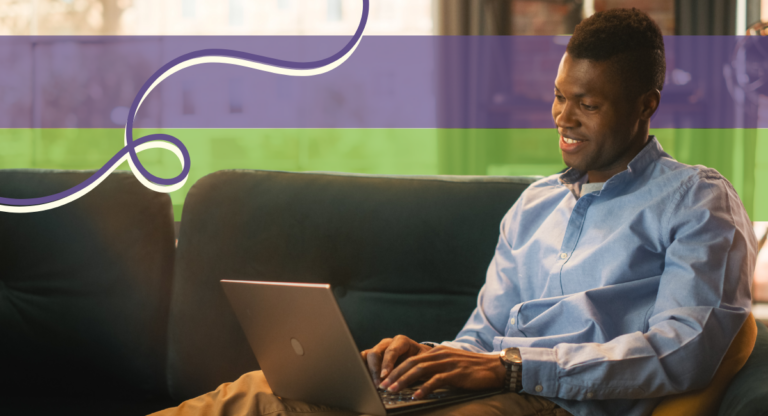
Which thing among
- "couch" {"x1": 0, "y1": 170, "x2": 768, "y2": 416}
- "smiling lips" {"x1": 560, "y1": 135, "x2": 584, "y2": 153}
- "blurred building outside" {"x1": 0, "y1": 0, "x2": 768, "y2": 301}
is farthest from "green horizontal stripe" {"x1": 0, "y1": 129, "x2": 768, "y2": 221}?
"smiling lips" {"x1": 560, "y1": 135, "x2": 584, "y2": 153}

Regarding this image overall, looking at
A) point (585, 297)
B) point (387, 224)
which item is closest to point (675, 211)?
point (585, 297)

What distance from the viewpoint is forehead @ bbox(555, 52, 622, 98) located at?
119cm

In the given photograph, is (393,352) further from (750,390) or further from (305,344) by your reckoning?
(750,390)

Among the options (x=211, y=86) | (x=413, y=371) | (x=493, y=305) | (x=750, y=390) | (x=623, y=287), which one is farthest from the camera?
(x=211, y=86)

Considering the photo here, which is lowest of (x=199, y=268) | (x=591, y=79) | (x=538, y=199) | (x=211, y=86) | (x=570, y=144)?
(x=199, y=268)

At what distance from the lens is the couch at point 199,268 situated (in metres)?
1.50

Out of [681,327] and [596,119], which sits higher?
[596,119]

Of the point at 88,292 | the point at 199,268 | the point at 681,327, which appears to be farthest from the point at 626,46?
the point at 88,292

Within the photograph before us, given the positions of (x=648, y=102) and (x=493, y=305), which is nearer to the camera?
(x=648, y=102)

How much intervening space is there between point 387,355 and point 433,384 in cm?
13

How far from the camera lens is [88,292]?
1619 millimetres

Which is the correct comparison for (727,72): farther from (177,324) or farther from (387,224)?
(177,324)

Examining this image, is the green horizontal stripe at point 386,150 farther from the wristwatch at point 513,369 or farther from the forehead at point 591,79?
the wristwatch at point 513,369

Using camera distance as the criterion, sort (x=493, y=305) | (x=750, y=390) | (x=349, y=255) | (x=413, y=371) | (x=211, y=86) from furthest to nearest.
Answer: (x=211, y=86)
(x=349, y=255)
(x=493, y=305)
(x=413, y=371)
(x=750, y=390)
